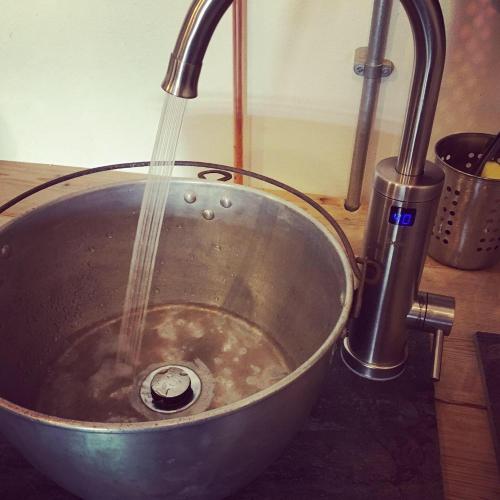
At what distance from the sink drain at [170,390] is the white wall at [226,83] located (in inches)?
15.0

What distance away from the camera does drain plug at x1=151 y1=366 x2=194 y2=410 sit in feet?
1.88

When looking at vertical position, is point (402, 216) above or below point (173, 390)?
above

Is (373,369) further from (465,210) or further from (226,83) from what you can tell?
(226,83)

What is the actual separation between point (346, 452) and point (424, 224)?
0.72 feet

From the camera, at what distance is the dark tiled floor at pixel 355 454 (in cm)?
50

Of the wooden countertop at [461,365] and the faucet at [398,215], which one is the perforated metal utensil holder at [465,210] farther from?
the faucet at [398,215]

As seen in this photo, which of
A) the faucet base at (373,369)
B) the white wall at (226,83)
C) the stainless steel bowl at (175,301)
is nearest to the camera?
the stainless steel bowl at (175,301)

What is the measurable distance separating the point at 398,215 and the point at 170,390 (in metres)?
0.28

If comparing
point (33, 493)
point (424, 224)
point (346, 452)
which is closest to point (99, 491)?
point (33, 493)

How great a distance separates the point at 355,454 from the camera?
0.53m

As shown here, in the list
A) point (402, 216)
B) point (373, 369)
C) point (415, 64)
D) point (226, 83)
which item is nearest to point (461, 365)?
point (373, 369)

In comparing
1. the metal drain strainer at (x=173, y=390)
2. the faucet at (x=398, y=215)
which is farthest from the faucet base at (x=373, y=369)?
the metal drain strainer at (x=173, y=390)

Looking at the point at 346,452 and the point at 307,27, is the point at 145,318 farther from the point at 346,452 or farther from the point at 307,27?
the point at 307,27

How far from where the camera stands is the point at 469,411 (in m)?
0.58
